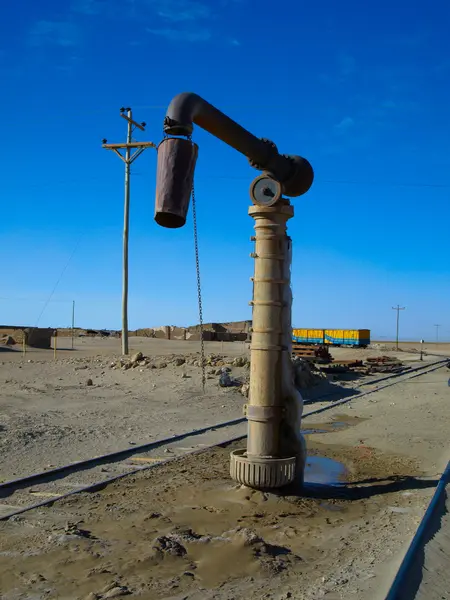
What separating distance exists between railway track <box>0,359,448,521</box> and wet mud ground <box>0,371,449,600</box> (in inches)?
9.2

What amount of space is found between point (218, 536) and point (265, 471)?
1.37 meters

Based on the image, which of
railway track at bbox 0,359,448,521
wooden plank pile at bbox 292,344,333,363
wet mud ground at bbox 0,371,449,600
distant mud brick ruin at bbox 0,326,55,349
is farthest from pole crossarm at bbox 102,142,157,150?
Answer: wet mud ground at bbox 0,371,449,600

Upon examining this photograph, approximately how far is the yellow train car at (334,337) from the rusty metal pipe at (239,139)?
142ft

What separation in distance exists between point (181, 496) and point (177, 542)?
5.38 feet

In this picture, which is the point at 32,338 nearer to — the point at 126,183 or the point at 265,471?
the point at 126,183

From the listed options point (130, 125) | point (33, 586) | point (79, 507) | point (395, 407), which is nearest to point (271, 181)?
point (79, 507)

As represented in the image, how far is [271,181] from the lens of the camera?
709 cm

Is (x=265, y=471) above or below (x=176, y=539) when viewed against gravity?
above

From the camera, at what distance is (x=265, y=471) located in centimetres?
677

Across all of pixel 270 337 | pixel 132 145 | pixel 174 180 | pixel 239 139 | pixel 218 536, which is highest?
pixel 132 145

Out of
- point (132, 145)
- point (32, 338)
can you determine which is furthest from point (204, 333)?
point (132, 145)

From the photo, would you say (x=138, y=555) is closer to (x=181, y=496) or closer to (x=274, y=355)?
(x=181, y=496)

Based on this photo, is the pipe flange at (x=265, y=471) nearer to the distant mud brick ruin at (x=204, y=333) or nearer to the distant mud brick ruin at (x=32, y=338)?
the distant mud brick ruin at (x=32, y=338)

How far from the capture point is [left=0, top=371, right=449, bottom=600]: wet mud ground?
14.6ft
